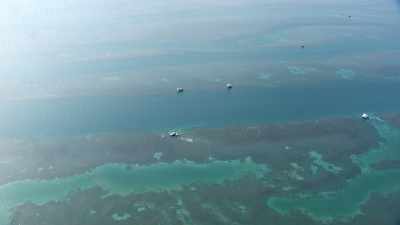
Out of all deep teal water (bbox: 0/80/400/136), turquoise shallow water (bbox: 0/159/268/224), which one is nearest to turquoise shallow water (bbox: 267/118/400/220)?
turquoise shallow water (bbox: 0/159/268/224)

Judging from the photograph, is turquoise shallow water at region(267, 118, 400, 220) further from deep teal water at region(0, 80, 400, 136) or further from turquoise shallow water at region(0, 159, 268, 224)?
deep teal water at region(0, 80, 400, 136)

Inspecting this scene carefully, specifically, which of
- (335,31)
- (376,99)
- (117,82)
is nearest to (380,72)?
(376,99)

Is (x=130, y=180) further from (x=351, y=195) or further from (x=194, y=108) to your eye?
(x=351, y=195)

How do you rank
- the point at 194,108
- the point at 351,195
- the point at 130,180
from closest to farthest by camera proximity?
the point at 351,195 → the point at 130,180 → the point at 194,108

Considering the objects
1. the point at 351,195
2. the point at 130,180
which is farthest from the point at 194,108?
the point at 351,195

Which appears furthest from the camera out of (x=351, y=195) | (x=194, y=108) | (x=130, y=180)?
(x=194, y=108)

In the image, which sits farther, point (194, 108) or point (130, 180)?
point (194, 108)
